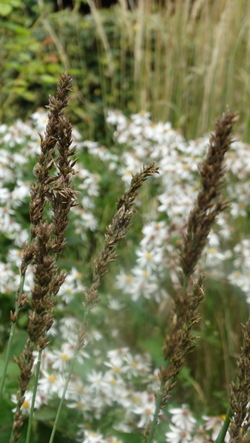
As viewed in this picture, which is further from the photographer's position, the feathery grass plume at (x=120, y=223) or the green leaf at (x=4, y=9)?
A: the green leaf at (x=4, y=9)

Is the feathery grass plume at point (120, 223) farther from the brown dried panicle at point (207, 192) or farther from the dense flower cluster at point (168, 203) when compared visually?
the dense flower cluster at point (168, 203)

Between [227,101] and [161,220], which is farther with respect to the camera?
[227,101]

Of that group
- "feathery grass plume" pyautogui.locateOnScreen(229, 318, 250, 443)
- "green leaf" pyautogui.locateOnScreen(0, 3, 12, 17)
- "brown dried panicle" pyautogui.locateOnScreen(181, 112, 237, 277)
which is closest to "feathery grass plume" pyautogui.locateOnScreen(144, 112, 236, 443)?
"brown dried panicle" pyautogui.locateOnScreen(181, 112, 237, 277)

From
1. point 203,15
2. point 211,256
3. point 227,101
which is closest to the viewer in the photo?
point 211,256

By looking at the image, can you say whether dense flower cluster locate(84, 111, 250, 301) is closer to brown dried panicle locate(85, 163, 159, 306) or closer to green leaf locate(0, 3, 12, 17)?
green leaf locate(0, 3, 12, 17)

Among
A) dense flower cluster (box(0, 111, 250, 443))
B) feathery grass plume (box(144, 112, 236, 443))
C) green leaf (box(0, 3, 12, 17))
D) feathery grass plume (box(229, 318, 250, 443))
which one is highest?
green leaf (box(0, 3, 12, 17))

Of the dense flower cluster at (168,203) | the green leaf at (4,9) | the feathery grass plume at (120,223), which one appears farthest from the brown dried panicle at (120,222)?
the green leaf at (4,9)

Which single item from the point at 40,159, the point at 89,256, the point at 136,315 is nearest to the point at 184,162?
the point at 89,256

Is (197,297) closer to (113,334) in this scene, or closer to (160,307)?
(113,334)
